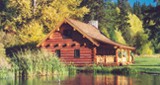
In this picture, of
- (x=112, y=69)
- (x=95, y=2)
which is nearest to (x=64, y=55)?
(x=112, y=69)

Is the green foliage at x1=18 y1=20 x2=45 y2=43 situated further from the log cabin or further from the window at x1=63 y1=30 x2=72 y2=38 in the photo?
the window at x1=63 y1=30 x2=72 y2=38

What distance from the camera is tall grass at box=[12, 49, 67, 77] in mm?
41812

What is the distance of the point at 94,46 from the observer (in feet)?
192

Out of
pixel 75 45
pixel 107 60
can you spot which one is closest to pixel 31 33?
pixel 75 45

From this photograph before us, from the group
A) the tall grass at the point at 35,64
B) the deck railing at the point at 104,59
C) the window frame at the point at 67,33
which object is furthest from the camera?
the window frame at the point at 67,33

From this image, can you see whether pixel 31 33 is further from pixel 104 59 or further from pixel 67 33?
pixel 104 59

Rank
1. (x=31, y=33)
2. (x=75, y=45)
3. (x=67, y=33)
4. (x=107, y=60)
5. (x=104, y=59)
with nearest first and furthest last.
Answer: (x=104, y=59) → (x=107, y=60) → (x=75, y=45) → (x=67, y=33) → (x=31, y=33)

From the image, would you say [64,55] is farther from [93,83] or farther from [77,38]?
[93,83]

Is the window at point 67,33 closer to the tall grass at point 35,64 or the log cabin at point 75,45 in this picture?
the log cabin at point 75,45

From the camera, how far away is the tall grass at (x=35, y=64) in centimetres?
4181

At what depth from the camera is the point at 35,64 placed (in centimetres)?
4216

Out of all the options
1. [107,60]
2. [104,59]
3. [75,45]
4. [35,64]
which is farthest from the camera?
[75,45]

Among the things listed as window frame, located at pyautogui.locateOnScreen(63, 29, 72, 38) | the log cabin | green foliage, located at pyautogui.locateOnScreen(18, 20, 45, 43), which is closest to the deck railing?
the log cabin

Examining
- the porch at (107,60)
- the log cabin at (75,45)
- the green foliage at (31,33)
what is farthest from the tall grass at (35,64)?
the green foliage at (31,33)
